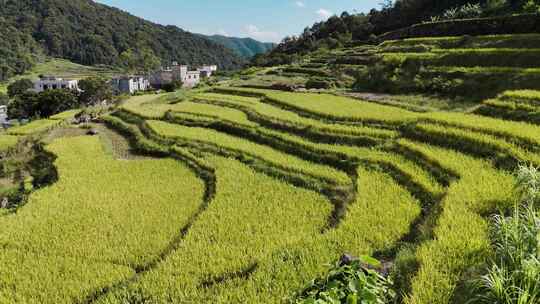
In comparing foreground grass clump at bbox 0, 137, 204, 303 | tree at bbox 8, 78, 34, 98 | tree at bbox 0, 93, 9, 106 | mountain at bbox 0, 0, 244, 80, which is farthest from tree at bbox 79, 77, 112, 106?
mountain at bbox 0, 0, 244, 80

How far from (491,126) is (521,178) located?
3.78 m

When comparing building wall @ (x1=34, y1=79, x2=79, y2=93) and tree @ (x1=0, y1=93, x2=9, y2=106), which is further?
tree @ (x1=0, y1=93, x2=9, y2=106)

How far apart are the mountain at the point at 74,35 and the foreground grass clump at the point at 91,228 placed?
78237mm

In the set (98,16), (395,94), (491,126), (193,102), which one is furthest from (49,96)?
(98,16)

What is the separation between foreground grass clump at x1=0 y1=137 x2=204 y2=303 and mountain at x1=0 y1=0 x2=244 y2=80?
78237 mm

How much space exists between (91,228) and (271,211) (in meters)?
2.95

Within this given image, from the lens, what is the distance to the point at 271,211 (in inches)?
244

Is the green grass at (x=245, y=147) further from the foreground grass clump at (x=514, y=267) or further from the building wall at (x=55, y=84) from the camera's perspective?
the building wall at (x=55, y=84)

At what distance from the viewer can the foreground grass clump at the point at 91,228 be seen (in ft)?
15.8

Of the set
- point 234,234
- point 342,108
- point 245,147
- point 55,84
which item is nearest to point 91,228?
point 234,234

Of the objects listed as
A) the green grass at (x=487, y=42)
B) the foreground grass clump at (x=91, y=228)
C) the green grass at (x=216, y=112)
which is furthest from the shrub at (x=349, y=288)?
the green grass at (x=487, y=42)

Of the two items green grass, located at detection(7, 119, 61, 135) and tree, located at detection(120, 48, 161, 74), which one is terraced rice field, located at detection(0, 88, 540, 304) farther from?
tree, located at detection(120, 48, 161, 74)

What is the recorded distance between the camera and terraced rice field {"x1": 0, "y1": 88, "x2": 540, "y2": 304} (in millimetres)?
4246

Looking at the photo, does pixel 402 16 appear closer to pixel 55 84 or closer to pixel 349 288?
pixel 349 288
